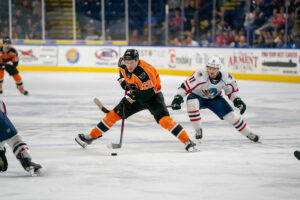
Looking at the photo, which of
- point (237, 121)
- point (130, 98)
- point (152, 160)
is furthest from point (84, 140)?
point (237, 121)

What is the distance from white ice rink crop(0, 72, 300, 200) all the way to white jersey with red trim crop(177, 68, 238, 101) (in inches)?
22.3

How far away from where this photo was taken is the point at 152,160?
15.2 ft

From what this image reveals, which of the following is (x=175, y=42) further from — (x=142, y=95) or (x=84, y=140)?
(x=142, y=95)

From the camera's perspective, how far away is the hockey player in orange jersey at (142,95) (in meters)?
4.77

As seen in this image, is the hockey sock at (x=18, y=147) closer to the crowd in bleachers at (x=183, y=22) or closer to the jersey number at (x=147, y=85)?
the jersey number at (x=147, y=85)

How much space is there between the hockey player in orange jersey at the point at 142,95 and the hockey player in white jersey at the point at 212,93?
0.59 m

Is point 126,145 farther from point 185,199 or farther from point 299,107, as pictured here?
point 299,107

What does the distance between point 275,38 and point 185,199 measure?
10.8 metres

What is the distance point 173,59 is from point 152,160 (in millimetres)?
11041

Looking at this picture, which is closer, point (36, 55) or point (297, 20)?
point (297, 20)

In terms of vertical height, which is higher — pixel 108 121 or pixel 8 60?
pixel 8 60

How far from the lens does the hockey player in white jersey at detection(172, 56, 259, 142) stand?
216 inches

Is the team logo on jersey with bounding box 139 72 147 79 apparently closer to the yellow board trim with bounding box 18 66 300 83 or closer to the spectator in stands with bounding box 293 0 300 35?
the yellow board trim with bounding box 18 66 300 83

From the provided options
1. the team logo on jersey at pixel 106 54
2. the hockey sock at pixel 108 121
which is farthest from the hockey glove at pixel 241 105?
the team logo on jersey at pixel 106 54
